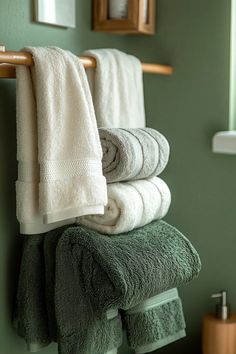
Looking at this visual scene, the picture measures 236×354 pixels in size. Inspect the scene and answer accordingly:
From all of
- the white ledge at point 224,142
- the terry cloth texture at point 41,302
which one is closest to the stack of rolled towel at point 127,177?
the terry cloth texture at point 41,302

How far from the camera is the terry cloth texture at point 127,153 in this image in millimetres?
1530

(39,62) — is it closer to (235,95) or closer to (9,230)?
(9,230)

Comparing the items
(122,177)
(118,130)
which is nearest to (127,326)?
(122,177)

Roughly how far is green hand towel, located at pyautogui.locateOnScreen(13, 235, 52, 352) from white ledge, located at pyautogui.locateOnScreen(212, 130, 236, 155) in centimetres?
57

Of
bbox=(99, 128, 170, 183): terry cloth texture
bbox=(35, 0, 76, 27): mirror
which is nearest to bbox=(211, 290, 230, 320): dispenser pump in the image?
bbox=(99, 128, 170, 183): terry cloth texture

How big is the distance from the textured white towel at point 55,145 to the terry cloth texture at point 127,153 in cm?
7

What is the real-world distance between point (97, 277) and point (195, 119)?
618 mm

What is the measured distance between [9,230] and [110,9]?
648 mm

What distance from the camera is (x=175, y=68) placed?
1906mm

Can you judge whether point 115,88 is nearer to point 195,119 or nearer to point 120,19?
point 120,19

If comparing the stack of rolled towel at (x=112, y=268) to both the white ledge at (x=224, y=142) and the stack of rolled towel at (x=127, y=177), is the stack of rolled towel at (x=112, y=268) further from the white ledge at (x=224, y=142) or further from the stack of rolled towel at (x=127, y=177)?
the white ledge at (x=224, y=142)

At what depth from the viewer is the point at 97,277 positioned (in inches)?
58.5

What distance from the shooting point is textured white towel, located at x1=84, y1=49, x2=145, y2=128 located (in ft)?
5.35

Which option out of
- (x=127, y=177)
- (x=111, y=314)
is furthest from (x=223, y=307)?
(x=127, y=177)
